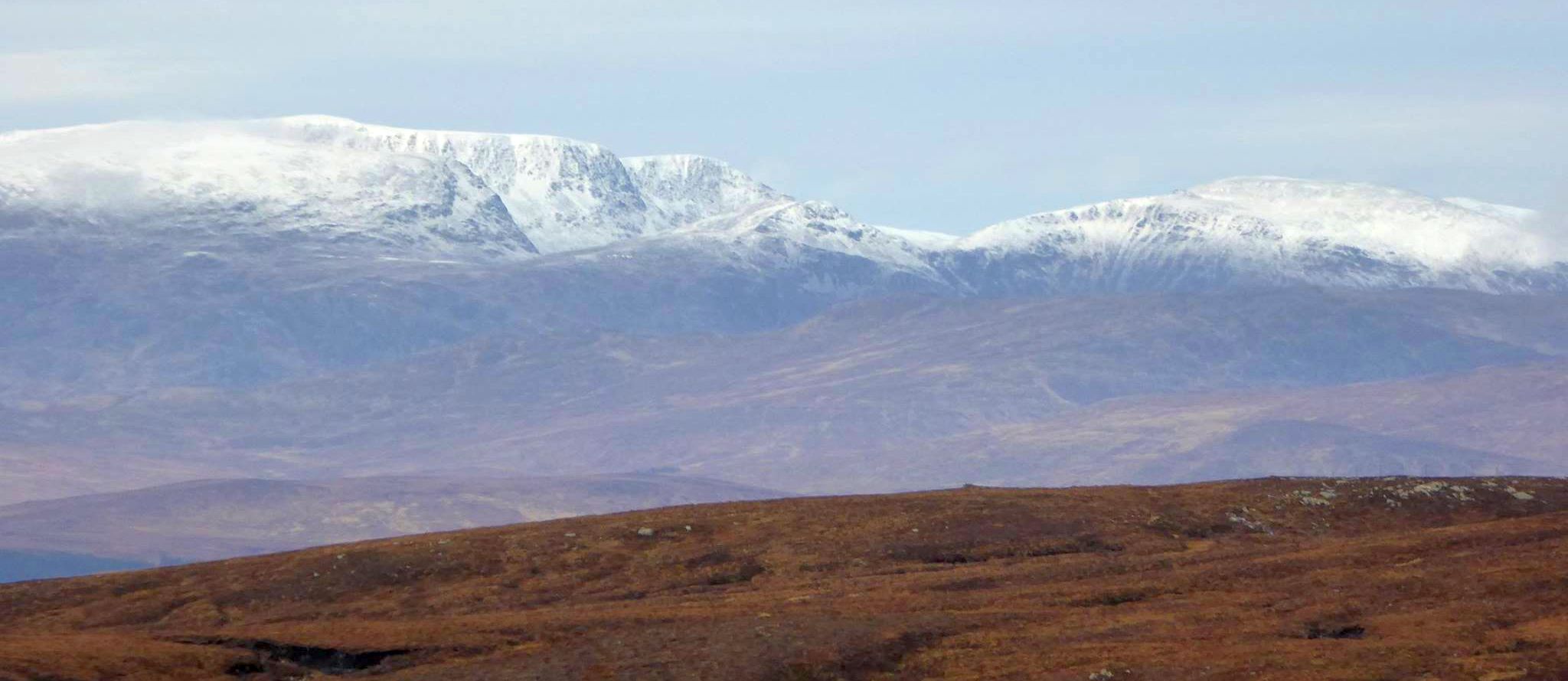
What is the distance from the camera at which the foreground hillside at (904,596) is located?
245ft

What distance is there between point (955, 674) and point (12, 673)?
30719 mm

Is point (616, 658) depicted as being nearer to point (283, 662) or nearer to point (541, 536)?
point (283, 662)

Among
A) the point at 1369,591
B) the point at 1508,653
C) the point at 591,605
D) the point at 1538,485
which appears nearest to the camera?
the point at 1508,653

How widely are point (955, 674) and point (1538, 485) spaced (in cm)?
5932

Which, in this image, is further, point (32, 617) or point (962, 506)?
point (962, 506)

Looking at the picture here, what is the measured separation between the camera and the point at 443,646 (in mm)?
80938

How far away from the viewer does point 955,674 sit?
73438 mm

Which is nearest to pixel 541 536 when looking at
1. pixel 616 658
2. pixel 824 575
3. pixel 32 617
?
pixel 824 575

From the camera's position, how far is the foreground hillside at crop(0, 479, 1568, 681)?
245 feet

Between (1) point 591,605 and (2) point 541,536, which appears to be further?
(2) point 541,536

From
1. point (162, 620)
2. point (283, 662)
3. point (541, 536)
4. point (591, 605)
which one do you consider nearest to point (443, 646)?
point (283, 662)

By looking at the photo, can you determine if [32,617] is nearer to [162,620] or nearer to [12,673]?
[162,620]

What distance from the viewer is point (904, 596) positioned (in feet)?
297

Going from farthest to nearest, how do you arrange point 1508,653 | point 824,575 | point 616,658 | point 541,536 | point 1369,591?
point 541,536
point 824,575
point 1369,591
point 616,658
point 1508,653
